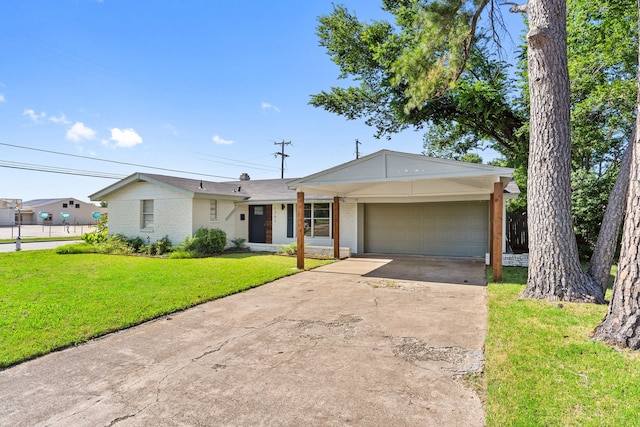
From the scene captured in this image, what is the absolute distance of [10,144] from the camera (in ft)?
83.5

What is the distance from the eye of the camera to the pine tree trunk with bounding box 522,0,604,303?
20.2ft

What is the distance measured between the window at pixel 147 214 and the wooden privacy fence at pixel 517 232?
15.4 meters

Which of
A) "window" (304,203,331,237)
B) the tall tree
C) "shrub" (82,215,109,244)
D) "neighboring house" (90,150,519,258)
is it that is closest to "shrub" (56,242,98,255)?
"shrub" (82,215,109,244)

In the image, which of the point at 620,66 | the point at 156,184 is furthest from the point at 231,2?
the point at 620,66

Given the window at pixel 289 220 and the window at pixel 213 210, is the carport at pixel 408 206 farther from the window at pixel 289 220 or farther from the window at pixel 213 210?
the window at pixel 213 210

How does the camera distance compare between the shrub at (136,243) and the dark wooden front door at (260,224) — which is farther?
the dark wooden front door at (260,224)

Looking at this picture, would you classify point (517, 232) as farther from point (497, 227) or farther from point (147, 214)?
point (147, 214)

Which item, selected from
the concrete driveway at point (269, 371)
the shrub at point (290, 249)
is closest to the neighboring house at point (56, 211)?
the shrub at point (290, 249)

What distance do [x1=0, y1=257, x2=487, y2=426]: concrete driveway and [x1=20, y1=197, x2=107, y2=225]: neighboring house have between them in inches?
2086

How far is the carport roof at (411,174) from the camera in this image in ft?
25.7

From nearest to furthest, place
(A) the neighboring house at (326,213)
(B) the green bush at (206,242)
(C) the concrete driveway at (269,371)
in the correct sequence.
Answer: (C) the concrete driveway at (269,371)
(A) the neighboring house at (326,213)
(B) the green bush at (206,242)

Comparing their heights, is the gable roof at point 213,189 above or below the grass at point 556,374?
above

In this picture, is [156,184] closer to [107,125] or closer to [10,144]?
[107,125]

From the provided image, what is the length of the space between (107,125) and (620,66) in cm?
2584
